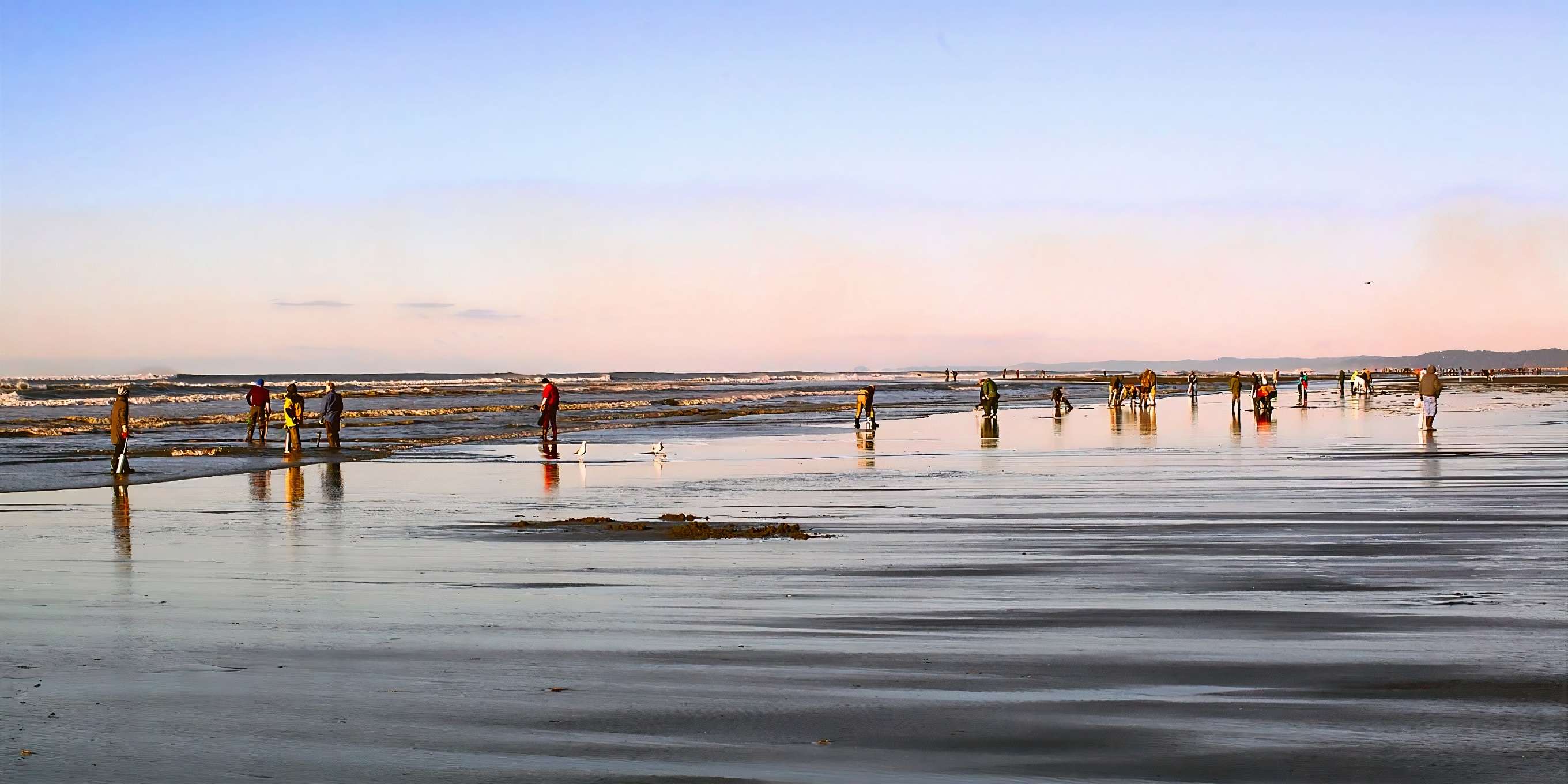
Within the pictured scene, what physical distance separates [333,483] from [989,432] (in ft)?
A: 66.0

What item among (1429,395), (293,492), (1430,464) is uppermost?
(1429,395)

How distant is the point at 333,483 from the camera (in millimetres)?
23828

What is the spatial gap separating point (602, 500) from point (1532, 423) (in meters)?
30.5

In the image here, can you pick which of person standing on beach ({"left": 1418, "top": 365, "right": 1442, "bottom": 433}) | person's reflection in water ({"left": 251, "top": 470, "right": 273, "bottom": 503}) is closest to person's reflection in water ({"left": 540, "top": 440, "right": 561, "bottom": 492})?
person's reflection in water ({"left": 251, "top": 470, "right": 273, "bottom": 503})

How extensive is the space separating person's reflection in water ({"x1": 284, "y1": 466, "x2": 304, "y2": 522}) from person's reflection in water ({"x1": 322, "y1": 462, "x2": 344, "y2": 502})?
35 centimetres

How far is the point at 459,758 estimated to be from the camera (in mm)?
6109

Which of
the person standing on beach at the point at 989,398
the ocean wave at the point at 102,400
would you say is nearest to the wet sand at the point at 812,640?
the person standing on beach at the point at 989,398

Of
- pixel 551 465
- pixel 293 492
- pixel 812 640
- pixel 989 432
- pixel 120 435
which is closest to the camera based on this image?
pixel 812 640

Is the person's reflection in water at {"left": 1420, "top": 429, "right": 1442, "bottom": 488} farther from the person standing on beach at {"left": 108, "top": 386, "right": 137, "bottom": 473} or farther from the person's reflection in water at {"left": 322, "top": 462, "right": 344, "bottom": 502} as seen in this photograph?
the person standing on beach at {"left": 108, "top": 386, "right": 137, "bottom": 473}

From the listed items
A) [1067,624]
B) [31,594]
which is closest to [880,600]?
[1067,624]

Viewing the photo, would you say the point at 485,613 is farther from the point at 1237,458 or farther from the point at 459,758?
the point at 1237,458

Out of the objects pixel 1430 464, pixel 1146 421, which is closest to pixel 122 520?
pixel 1430 464

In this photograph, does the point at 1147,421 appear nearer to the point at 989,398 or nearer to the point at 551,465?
the point at 989,398

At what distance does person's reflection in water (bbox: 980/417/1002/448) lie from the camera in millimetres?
32831
